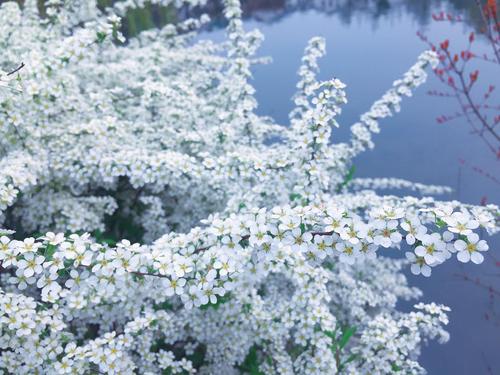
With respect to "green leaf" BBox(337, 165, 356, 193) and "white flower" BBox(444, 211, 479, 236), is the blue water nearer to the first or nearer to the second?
"green leaf" BBox(337, 165, 356, 193)

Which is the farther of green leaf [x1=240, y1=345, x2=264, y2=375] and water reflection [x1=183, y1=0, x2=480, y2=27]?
water reflection [x1=183, y1=0, x2=480, y2=27]

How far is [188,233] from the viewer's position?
2.93m

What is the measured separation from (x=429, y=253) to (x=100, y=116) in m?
2.79

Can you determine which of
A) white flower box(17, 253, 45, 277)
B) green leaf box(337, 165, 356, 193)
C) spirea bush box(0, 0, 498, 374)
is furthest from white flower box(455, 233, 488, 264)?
green leaf box(337, 165, 356, 193)

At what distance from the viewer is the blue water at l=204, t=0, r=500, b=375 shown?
377 centimetres

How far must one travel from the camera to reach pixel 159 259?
175 cm

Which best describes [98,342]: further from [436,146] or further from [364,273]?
[436,146]

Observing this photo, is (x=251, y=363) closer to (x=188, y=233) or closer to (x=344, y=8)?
(x=188, y=233)

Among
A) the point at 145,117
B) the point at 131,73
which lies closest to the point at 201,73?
the point at 131,73

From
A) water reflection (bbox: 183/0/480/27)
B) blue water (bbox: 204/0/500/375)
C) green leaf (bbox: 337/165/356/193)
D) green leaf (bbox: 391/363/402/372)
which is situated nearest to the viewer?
green leaf (bbox: 391/363/402/372)

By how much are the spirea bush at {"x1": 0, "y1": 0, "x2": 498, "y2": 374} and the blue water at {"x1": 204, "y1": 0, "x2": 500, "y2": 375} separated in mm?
498

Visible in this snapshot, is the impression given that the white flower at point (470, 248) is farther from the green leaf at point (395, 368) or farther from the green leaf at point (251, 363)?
the green leaf at point (251, 363)

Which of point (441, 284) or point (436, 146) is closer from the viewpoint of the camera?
point (441, 284)

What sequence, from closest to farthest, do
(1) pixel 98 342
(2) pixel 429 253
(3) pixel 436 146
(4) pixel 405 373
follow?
(2) pixel 429 253
(1) pixel 98 342
(4) pixel 405 373
(3) pixel 436 146
